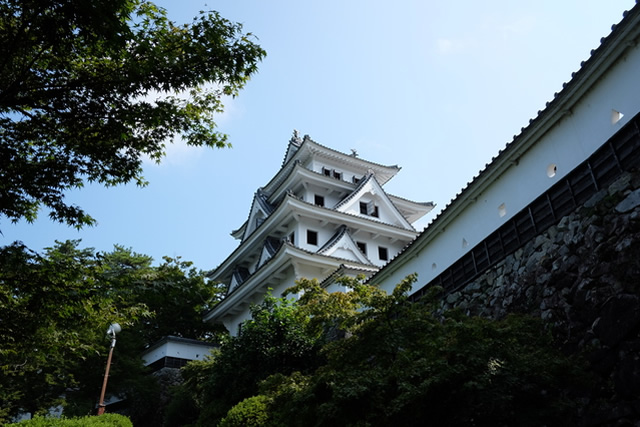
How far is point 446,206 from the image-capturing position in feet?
36.1

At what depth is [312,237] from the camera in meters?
21.6

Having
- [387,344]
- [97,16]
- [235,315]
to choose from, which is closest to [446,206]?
[387,344]

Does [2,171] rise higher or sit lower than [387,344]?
higher

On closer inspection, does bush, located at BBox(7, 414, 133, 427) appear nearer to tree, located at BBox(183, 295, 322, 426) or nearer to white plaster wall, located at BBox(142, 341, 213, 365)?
tree, located at BBox(183, 295, 322, 426)

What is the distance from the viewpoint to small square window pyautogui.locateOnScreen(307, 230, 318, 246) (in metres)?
21.4

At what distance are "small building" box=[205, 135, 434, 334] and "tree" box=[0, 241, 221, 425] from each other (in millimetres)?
4355

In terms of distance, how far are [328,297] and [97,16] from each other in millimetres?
5783

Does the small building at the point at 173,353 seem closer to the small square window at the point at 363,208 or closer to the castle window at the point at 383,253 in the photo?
the castle window at the point at 383,253

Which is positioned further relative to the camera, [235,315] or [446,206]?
[235,315]

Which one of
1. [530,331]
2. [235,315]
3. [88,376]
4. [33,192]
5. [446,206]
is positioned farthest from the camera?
[235,315]

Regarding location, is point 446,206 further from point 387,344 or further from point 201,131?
point 201,131

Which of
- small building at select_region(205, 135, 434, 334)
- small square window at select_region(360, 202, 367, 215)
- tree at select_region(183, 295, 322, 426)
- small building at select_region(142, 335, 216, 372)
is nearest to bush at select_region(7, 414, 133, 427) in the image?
tree at select_region(183, 295, 322, 426)

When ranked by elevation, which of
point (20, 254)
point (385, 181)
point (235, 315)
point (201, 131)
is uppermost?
point (385, 181)

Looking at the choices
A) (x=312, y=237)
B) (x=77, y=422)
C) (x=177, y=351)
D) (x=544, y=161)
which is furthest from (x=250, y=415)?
(x=177, y=351)
